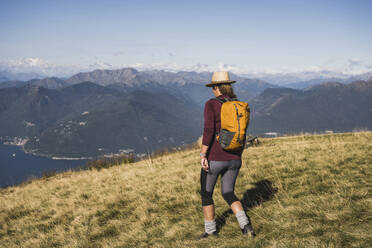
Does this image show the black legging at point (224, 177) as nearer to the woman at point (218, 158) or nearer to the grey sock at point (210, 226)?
the woman at point (218, 158)

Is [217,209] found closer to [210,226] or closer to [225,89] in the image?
[210,226]

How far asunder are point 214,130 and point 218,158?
0.50 metres

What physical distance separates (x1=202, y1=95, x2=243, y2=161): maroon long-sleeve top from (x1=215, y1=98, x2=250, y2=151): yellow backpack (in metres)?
0.14

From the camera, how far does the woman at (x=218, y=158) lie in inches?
165

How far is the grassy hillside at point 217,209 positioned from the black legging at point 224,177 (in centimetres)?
81

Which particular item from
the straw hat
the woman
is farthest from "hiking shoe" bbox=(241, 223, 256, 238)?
the straw hat

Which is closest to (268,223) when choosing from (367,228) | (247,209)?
(247,209)

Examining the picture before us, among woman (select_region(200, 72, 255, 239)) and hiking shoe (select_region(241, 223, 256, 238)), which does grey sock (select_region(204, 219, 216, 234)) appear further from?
hiking shoe (select_region(241, 223, 256, 238))

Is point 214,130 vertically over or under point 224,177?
over

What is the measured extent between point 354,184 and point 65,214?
28.8ft

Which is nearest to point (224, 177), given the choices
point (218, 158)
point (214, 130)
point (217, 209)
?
point (218, 158)

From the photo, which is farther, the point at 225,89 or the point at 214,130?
the point at 225,89

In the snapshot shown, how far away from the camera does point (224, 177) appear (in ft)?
14.3

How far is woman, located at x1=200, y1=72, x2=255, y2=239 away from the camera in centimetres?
418
